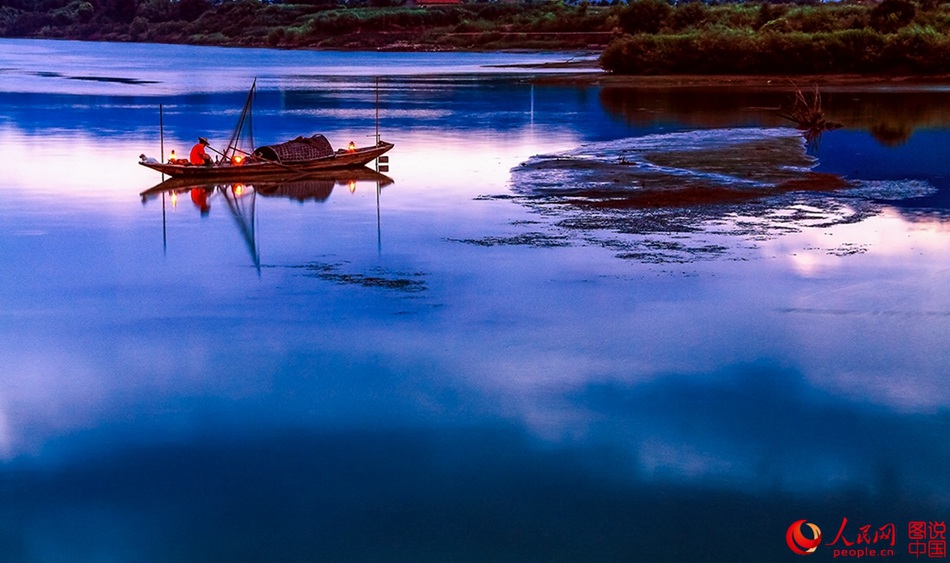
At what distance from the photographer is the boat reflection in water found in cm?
2397

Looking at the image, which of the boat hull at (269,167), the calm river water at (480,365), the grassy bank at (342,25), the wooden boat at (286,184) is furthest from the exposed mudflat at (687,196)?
the grassy bank at (342,25)

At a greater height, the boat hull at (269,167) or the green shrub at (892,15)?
the green shrub at (892,15)

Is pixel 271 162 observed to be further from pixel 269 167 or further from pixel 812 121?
pixel 812 121

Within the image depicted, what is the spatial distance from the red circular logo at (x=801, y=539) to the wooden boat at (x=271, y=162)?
19207 mm

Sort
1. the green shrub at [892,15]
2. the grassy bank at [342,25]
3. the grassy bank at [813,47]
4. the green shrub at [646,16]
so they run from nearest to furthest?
the grassy bank at [813,47] < the green shrub at [892,15] < the green shrub at [646,16] < the grassy bank at [342,25]

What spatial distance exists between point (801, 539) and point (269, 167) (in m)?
20.0

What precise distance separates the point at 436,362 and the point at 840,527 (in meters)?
4.97

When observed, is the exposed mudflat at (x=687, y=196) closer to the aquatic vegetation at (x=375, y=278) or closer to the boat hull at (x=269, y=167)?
the aquatic vegetation at (x=375, y=278)

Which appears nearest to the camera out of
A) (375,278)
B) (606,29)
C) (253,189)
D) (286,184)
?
(375,278)

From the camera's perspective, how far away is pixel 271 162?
27.2 meters

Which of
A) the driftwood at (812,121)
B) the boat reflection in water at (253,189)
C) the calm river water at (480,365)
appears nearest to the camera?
the calm river water at (480,365)

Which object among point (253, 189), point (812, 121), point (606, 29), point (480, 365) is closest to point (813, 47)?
point (812, 121)

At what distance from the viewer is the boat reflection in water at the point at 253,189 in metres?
24.0

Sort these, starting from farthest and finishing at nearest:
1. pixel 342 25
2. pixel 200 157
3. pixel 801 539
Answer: pixel 342 25 < pixel 200 157 < pixel 801 539
